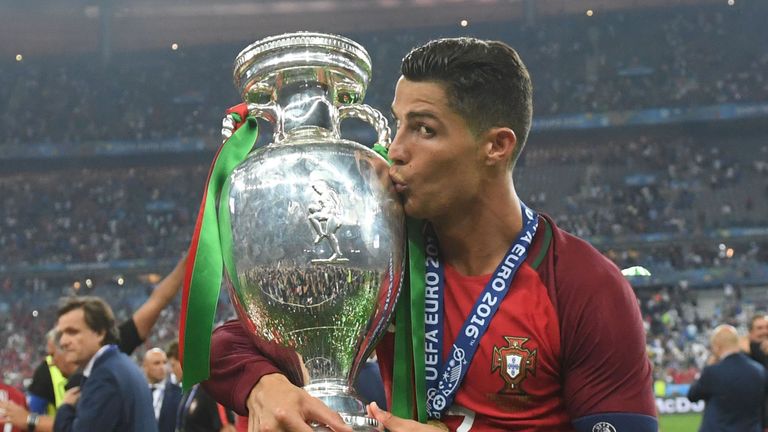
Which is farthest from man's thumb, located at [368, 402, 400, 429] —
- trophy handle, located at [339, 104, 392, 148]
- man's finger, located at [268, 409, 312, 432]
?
trophy handle, located at [339, 104, 392, 148]

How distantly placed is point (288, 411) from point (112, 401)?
2223 millimetres

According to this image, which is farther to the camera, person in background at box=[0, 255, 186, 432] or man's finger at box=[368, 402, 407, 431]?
person in background at box=[0, 255, 186, 432]

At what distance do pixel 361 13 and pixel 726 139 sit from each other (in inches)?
434

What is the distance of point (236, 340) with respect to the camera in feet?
4.45

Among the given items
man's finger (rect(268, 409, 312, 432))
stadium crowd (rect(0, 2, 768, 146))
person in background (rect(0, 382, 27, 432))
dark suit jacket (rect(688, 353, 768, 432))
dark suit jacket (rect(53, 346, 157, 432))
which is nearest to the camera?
man's finger (rect(268, 409, 312, 432))

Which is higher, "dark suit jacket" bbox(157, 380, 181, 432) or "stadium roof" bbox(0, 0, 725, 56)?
"stadium roof" bbox(0, 0, 725, 56)


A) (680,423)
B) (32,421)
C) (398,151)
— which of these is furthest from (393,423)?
(680,423)

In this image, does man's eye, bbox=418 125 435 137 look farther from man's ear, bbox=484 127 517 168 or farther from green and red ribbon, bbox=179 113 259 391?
Answer: green and red ribbon, bbox=179 113 259 391

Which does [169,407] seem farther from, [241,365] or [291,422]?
[291,422]

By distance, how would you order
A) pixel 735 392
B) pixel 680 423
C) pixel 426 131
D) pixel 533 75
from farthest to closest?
pixel 533 75, pixel 680 423, pixel 735 392, pixel 426 131

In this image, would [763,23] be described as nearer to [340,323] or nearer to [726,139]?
[726,139]

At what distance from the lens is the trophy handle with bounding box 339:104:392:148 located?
1450 millimetres

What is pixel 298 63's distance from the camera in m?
1.39

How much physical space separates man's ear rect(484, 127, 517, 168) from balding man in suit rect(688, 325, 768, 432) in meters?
4.30
